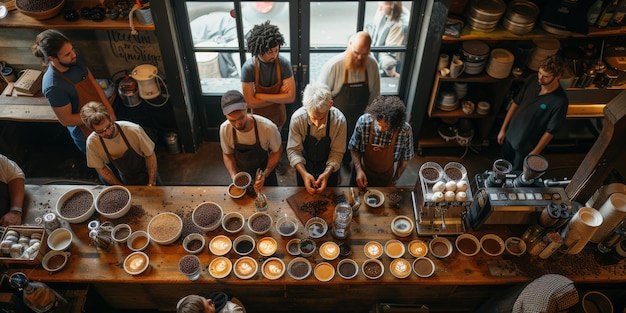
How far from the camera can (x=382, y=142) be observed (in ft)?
11.2

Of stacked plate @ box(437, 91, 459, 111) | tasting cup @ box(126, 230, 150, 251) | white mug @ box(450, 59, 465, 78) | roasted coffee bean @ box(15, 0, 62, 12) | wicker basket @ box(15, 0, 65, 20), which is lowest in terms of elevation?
stacked plate @ box(437, 91, 459, 111)

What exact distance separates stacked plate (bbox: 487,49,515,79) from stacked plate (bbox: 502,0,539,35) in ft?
0.99

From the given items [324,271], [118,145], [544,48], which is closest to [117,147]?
[118,145]

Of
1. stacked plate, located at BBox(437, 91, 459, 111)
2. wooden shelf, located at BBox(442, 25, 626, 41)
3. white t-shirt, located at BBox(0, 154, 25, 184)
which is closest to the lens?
white t-shirt, located at BBox(0, 154, 25, 184)

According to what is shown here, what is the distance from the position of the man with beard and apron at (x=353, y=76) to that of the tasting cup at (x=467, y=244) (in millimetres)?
1576

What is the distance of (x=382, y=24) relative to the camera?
171 inches

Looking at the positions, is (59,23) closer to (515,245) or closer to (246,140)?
(246,140)

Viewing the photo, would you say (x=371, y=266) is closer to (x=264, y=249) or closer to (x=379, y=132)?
(x=264, y=249)

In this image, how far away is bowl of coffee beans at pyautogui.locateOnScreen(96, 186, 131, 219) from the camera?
3178mm

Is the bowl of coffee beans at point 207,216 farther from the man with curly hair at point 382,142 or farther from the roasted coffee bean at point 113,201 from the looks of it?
the man with curly hair at point 382,142

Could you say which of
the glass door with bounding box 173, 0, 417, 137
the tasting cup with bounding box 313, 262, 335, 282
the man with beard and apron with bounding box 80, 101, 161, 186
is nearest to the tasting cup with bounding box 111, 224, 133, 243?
the man with beard and apron with bounding box 80, 101, 161, 186

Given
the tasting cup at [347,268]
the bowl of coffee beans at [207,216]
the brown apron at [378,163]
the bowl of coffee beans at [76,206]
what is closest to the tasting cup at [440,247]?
the tasting cup at [347,268]

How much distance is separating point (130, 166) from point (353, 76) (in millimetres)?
2054

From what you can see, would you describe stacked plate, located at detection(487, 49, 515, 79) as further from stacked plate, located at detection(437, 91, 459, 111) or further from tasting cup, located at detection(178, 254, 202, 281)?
tasting cup, located at detection(178, 254, 202, 281)
